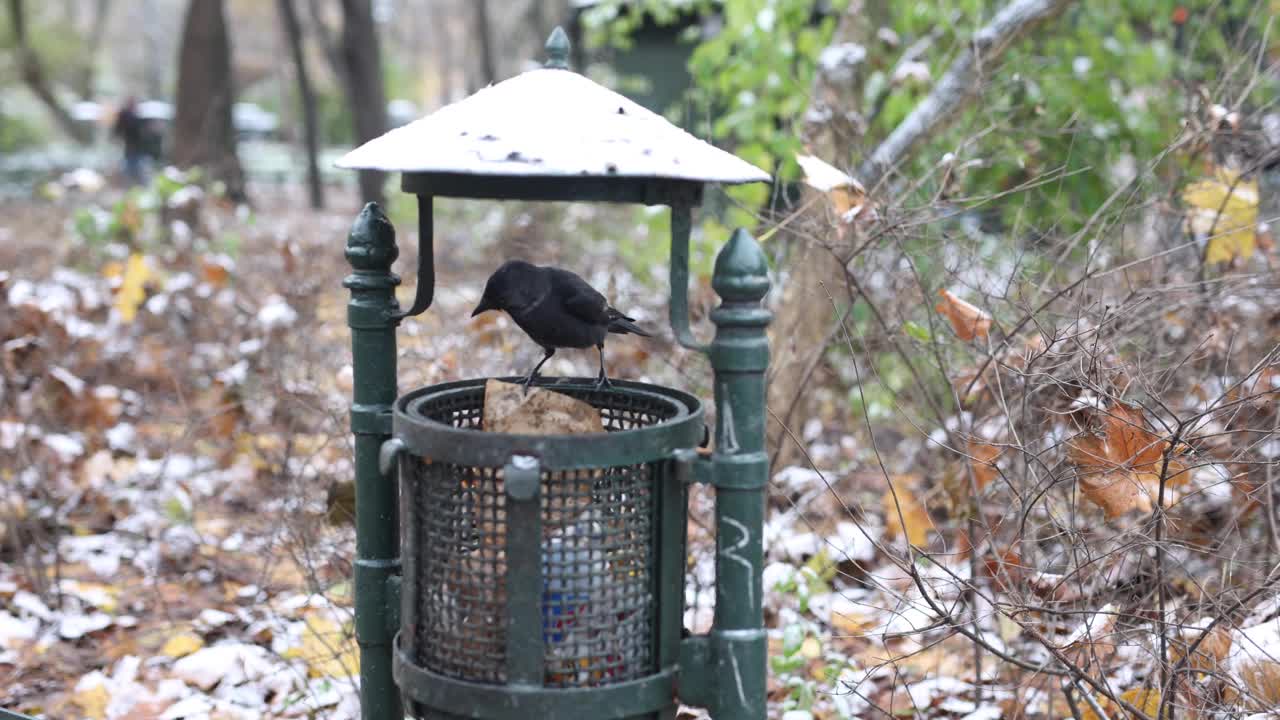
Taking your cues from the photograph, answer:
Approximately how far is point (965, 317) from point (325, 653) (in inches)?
86.7

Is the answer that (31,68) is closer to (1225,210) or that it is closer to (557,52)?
(557,52)

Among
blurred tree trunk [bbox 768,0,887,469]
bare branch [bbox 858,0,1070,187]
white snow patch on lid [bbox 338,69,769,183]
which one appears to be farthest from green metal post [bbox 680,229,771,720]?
bare branch [bbox 858,0,1070,187]

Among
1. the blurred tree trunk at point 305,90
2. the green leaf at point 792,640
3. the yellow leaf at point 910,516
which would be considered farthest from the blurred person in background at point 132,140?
the green leaf at point 792,640

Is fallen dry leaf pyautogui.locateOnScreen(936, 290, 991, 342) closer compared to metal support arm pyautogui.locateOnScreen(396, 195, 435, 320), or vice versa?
metal support arm pyautogui.locateOnScreen(396, 195, 435, 320)

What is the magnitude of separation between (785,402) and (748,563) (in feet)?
8.46

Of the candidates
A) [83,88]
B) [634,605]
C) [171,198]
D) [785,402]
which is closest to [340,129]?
[83,88]

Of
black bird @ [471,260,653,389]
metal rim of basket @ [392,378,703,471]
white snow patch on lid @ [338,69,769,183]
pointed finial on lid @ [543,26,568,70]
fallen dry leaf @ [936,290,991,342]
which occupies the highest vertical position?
pointed finial on lid @ [543,26,568,70]

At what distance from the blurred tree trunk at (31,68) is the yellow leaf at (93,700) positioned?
25.3m

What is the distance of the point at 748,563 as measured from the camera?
2.38 m

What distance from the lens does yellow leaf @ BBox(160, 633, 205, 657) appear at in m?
3.88

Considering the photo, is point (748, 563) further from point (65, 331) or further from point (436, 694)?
point (65, 331)

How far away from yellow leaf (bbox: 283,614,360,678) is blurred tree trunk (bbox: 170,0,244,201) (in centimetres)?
998

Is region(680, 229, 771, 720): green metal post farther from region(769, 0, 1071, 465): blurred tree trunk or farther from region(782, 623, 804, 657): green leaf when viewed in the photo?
region(769, 0, 1071, 465): blurred tree trunk

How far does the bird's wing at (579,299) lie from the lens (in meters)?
2.54
